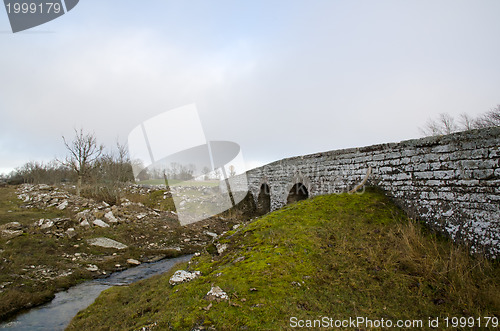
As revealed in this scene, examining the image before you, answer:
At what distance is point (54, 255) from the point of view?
7.73 metres

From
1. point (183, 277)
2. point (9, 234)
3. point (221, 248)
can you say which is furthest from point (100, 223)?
point (183, 277)

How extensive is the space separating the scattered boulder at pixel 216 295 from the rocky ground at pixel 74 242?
10.0 ft

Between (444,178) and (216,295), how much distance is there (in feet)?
15.1

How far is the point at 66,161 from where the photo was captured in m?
17.7

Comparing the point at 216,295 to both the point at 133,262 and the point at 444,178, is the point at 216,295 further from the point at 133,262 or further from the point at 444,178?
the point at 133,262

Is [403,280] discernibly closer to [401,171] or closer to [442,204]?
[442,204]

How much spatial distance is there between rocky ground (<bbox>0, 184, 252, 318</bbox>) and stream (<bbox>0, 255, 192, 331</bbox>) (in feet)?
1.05

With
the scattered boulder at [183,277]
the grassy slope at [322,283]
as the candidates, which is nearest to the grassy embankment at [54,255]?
the grassy slope at [322,283]

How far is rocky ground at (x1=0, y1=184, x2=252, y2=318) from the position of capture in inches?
244

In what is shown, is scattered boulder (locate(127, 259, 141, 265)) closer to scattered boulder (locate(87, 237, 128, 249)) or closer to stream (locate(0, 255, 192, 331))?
stream (locate(0, 255, 192, 331))

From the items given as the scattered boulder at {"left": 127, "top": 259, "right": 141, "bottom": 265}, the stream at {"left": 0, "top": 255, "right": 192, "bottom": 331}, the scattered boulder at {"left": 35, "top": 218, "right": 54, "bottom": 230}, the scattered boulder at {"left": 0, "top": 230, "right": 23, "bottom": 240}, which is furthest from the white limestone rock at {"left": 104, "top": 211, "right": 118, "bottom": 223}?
the stream at {"left": 0, "top": 255, "right": 192, "bottom": 331}

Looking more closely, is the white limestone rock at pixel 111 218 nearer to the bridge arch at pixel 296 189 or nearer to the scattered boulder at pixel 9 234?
the scattered boulder at pixel 9 234

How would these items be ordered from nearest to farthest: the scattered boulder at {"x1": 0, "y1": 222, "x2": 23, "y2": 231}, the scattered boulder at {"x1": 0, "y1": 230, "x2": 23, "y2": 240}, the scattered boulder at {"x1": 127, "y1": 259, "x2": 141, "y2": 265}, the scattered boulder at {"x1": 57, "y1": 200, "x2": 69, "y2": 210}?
the scattered boulder at {"x1": 0, "y1": 230, "x2": 23, "y2": 240}
the scattered boulder at {"x1": 127, "y1": 259, "x2": 141, "y2": 265}
the scattered boulder at {"x1": 0, "y1": 222, "x2": 23, "y2": 231}
the scattered boulder at {"x1": 57, "y1": 200, "x2": 69, "y2": 210}

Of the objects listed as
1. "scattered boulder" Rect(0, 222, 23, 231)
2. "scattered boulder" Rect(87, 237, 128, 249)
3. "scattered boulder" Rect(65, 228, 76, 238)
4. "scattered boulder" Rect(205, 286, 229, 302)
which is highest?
"scattered boulder" Rect(0, 222, 23, 231)
